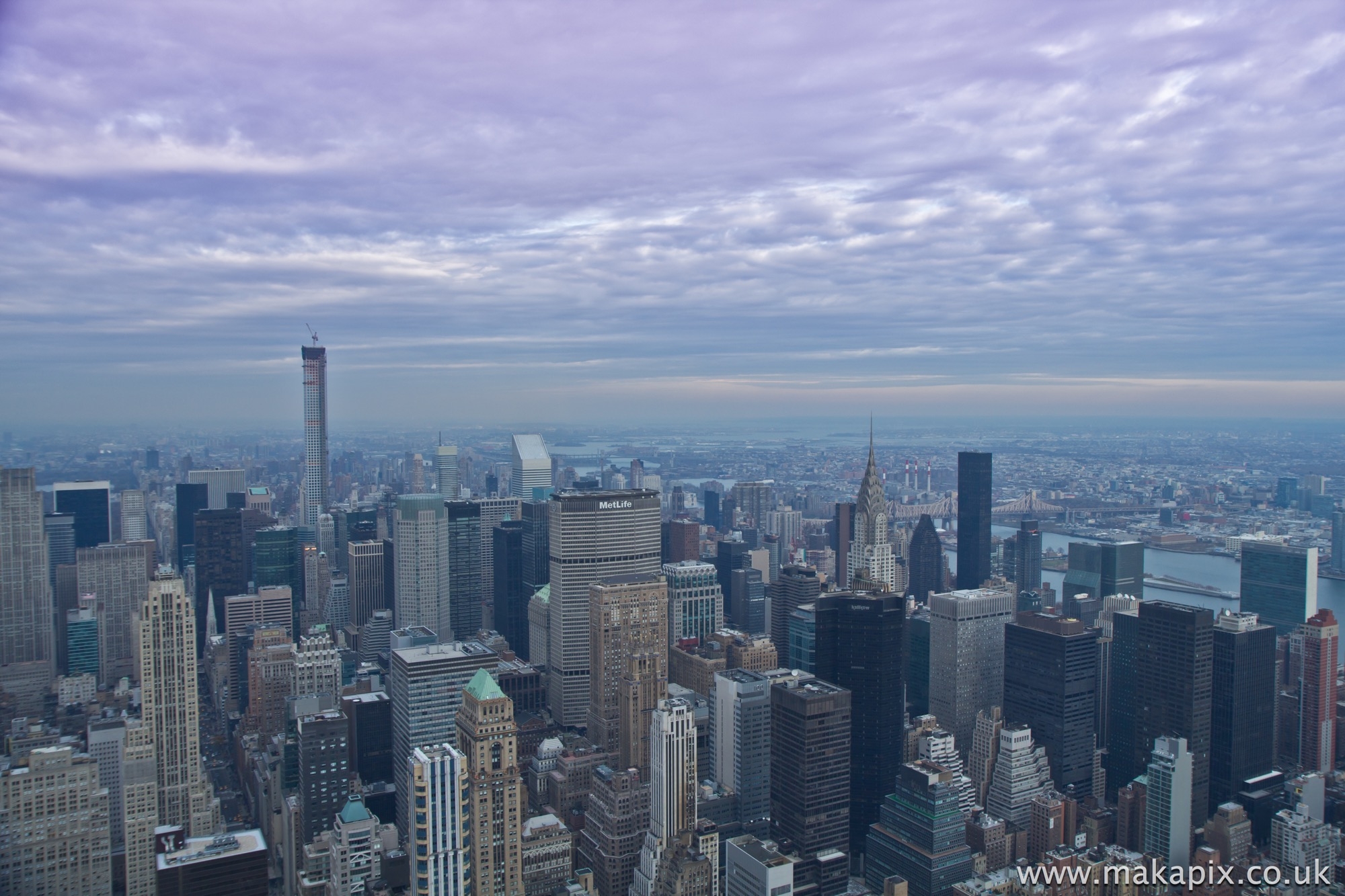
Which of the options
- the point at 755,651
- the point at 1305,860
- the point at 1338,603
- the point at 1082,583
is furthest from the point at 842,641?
the point at 1338,603

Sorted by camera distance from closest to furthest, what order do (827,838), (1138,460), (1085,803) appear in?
1. (827,838)
2. (1085,803)
3. (1138,460)

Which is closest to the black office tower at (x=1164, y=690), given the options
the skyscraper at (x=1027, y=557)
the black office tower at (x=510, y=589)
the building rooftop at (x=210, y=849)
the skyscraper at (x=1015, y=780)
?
the skyscraper at (x=1015, y=780)

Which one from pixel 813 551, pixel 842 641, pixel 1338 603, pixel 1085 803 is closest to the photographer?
pixel 1085 803

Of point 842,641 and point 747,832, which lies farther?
point 842,641

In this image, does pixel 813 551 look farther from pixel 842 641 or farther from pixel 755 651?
pixel 842 641

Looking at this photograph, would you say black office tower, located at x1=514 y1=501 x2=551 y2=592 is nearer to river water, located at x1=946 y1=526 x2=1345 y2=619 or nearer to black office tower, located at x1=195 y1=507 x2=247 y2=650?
black office tower, located at x1=195 y1=507 x2=247 y2=650

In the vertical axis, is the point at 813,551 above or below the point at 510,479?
below
